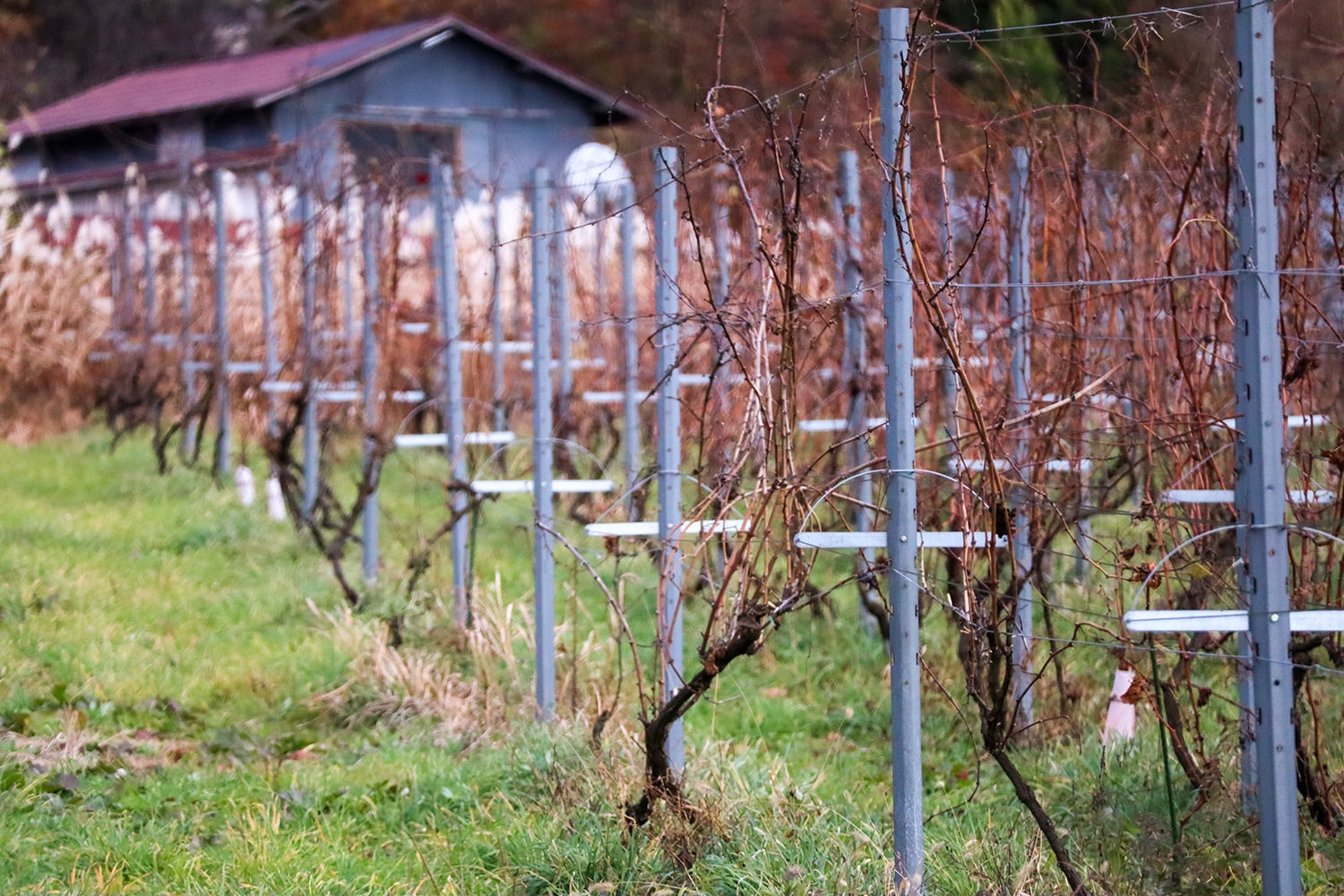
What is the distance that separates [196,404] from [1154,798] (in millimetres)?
7893

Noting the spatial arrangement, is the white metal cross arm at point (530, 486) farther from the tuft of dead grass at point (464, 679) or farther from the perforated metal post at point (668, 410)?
the perforated metal post at point (668, 410)

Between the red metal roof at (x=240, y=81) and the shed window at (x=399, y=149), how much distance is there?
1064 millimetres

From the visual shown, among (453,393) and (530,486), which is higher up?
(453,393)

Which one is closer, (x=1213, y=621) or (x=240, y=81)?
(x=1213, y=621)

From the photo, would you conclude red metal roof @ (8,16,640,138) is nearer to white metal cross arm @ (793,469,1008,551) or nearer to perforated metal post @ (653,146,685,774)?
perforated metal post @ (653,146,685,774)

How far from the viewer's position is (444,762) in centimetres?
524

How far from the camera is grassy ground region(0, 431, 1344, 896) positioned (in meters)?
4.05

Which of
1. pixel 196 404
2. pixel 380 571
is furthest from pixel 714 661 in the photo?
pixel 196 404

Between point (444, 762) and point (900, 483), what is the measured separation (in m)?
2.25

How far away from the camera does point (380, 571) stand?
796cm

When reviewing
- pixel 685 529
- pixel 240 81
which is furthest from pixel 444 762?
pixel 240 81

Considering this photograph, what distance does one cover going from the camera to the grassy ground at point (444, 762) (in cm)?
405

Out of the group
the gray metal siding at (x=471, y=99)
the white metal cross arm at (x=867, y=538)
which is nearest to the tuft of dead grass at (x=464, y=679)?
the white metal cross arm at (x=867, y=538)

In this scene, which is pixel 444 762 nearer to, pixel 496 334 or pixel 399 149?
pixel 496 334
